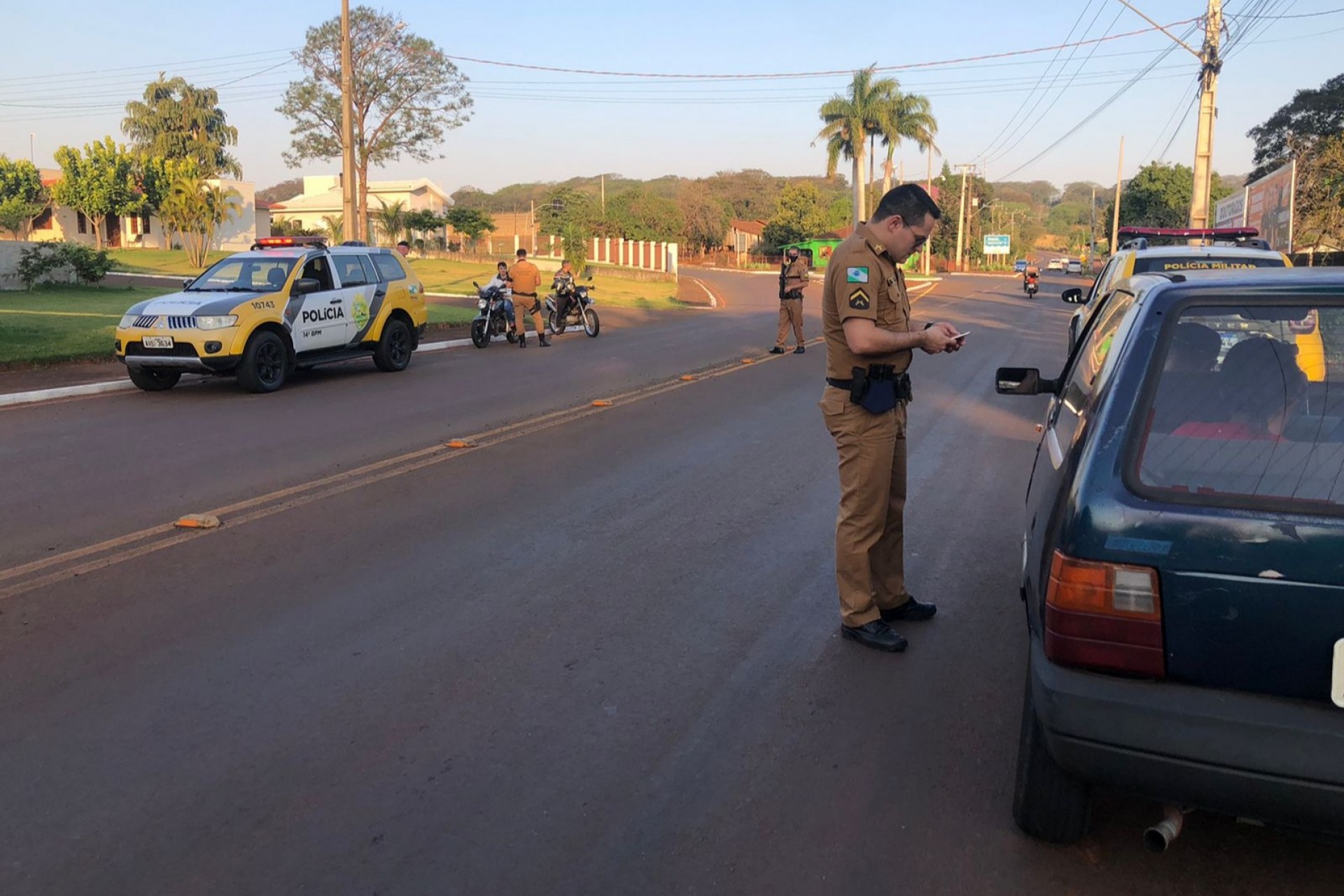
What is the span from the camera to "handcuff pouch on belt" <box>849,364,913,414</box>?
4637 mm

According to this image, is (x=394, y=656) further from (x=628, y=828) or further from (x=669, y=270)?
(x=669, y=270)

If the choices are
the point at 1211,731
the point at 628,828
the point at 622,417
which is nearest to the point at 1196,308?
the point at 1211,731

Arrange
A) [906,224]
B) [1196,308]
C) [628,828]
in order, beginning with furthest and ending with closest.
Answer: [906,224] < [628,828] < [1196,308]

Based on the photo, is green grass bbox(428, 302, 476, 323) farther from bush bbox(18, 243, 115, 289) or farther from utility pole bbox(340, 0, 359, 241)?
bush bbox(18, 243, 115, 289)

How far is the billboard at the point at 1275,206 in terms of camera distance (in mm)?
22562

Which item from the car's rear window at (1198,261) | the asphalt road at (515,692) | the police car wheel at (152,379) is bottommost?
the asphalt road at (515,692)

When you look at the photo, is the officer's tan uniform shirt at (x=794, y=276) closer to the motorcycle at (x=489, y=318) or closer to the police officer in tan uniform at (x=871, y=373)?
the motorcycle at (x=489, y=318)

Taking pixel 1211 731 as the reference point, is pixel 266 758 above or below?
below

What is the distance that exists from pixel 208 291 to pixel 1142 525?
1277 centimetres

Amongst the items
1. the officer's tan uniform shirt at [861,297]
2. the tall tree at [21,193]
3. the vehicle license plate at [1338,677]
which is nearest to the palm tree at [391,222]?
the tall tree at [21,193]

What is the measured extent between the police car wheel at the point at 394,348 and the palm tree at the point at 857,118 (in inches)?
1692

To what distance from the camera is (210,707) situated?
Result: 4.12m

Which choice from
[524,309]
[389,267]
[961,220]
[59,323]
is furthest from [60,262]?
[961,220]

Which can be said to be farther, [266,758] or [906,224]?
[906,224]
